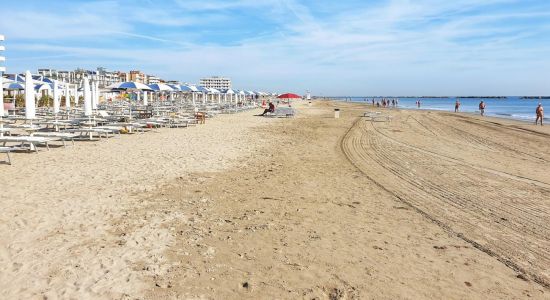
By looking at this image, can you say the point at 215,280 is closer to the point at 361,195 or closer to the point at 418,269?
the point at 418,269

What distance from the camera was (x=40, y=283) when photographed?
133 inches

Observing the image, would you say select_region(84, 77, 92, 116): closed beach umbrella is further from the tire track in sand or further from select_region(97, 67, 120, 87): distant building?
select_region(97, 67, 120, 87): distant building

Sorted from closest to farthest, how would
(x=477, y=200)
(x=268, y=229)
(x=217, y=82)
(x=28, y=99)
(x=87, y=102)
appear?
(x=268, y=229) → (x=477, y=200) → (x=28, y=99) → (x=87, y=102) → (x=217, y=82)

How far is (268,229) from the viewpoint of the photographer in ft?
16.0

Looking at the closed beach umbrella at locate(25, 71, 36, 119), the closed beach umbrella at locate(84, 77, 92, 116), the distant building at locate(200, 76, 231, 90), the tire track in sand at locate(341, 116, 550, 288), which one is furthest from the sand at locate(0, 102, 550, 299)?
the distant building at locate(200, 76, 231, 90)

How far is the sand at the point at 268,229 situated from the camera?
11.5 feet

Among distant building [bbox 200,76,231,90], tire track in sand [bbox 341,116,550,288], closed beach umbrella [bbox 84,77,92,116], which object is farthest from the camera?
distant building [bbox 200,76,231,90]

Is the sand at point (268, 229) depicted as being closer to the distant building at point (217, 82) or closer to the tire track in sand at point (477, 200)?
the tire track in sand at point (477, 200)

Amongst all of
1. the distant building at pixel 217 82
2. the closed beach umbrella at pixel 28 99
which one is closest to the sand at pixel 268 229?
the closed beach umbrella at pixel 28 99

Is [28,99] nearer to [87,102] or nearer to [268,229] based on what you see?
[87,102]

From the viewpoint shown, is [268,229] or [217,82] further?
[217,82]

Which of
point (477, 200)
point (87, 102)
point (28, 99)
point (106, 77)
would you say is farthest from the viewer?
point (106, 77)

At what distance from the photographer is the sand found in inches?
138

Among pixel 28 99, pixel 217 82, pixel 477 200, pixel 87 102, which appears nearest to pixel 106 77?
pixel 217 82
